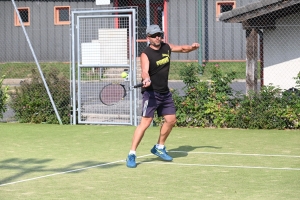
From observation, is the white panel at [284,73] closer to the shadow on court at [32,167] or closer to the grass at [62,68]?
the grass at [62,68]

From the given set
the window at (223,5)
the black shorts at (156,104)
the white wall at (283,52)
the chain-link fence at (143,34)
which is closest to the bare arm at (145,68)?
the black shorts at (156,104)

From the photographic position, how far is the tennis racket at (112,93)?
14.4 meters

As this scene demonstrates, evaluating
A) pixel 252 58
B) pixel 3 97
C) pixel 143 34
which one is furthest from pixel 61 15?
pixel 252 58

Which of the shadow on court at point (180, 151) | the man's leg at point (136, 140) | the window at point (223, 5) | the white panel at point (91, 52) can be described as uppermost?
the window at point (223, 5)

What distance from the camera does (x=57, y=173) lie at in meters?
9.50

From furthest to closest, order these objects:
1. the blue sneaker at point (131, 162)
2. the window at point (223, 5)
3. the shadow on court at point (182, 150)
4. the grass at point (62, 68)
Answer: the window at point (223, 5)
the grass at point (62, 68)
the shadow on court at point (182, 150)
the blue sneaker at point (131, 162)

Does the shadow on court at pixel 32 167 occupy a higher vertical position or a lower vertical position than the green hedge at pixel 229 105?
lower

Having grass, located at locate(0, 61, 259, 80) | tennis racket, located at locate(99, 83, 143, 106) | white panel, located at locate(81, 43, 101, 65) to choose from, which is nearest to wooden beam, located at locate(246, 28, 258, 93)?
tennis racket, located at locate(99, 83, 143, 106)

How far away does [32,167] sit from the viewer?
10.1 meters

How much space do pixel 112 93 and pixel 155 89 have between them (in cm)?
434

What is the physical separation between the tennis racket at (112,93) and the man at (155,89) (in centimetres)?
396

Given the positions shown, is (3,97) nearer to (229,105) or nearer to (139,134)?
(229,105)

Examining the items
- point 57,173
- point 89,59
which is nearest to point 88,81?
point 89,59

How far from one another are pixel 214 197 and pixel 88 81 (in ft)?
27.5
